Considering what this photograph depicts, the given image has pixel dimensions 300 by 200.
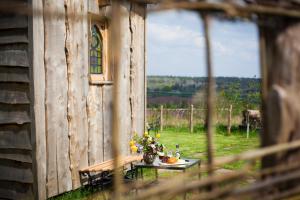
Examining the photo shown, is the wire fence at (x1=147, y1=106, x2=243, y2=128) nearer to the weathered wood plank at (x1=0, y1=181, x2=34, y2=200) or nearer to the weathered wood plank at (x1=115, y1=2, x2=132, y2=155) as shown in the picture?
the weathered wood plank at (x1=115, y1=2, x2=132, y2=155)

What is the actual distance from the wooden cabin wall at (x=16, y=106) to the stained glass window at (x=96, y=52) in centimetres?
169

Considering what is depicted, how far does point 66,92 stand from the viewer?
A: 657 centimetres

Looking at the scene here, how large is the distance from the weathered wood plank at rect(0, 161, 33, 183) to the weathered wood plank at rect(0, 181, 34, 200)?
0.27ft

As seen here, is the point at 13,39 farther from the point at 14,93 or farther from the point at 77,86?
the point at 77,86

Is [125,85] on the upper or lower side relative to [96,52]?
lower

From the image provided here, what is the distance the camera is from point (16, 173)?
6.29 m

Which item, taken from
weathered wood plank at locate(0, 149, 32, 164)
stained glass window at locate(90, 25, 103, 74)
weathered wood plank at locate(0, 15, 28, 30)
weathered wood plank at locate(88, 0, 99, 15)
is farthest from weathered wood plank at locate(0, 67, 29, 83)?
weathered wood plank at locate(88, 0, 99, 15)

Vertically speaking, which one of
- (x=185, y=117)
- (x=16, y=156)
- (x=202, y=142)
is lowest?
(x=202, y=142)

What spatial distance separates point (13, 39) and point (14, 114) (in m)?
1.07

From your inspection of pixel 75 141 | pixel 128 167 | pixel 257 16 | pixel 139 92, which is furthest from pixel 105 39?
pixel 257 16

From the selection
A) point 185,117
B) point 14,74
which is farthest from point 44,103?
point 185,117

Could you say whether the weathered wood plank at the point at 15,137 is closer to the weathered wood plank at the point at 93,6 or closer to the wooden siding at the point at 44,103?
the wooden siding at the point at 44,103

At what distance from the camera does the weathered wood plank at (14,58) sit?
5.98 metres

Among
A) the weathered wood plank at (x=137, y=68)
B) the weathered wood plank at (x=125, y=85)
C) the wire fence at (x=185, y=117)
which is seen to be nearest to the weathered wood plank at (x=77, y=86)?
the weathered wood plank at (x=125, y=85)
